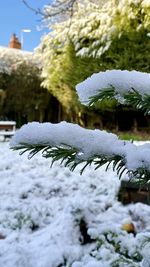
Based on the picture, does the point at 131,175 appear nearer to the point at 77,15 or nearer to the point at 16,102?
the point at 77,15

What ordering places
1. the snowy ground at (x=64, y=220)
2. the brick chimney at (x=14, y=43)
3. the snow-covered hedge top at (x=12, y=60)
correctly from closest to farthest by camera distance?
the snowy ground at (x=64, y=220) < the snow-covered hedge top at (x=12, y=60) < the brick chimney at (x=14, y=43)

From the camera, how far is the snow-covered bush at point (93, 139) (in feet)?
1.95

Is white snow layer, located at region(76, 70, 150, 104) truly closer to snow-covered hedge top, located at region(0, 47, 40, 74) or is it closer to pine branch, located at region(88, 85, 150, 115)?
pine branch, located at region(88, 85, 150, 115)

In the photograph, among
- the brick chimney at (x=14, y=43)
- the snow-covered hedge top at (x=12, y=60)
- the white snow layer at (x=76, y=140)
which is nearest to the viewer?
the white snow layer at (x=76, y=140)

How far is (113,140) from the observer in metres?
0.62

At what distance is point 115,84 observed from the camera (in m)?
0.64

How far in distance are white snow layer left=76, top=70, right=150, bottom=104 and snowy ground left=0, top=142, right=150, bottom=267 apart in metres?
0.34

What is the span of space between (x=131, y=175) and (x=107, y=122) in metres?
9.32

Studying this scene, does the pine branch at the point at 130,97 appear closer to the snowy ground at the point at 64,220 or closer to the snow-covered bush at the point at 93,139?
the snow-covered bush at the point at 93,139

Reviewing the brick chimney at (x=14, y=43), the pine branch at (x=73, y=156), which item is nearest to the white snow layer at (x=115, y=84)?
the pine branch at (x=73, y=156)

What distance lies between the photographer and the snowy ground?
1.83 m

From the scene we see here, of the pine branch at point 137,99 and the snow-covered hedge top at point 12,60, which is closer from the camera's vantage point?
the pine branch at point 137,99

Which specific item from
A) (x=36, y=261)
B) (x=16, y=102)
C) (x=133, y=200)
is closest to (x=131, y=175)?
(x=36, y=261)

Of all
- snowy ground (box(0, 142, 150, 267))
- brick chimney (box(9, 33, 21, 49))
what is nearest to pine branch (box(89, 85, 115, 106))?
snowy ground (box(0, 142, 150, 267))
